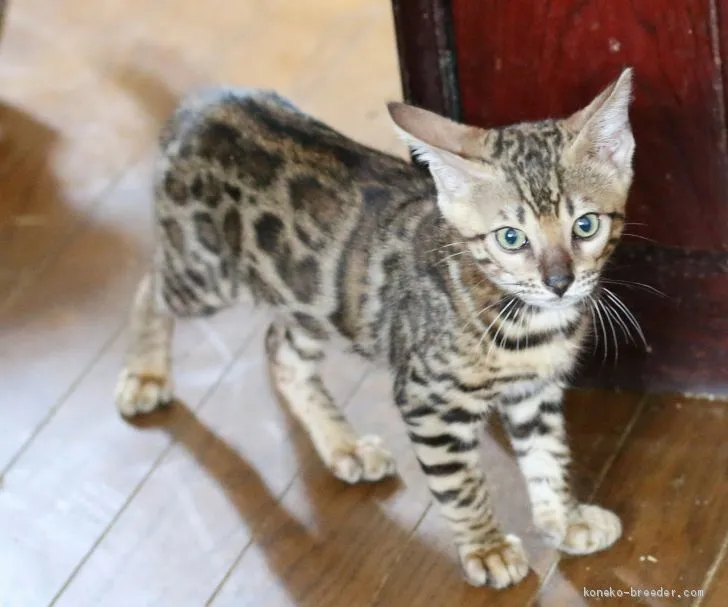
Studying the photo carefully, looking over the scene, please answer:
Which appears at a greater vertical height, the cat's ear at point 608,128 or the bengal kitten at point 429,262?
the cat's ear at point 608,128

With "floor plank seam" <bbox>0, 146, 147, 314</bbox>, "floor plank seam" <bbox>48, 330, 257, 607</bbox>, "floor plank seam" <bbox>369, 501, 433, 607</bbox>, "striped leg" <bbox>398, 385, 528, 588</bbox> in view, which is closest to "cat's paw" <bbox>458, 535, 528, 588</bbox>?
"striped leg" <bbox>398, 385, 528, 588</bbox>

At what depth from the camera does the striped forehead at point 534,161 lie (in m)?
1.42

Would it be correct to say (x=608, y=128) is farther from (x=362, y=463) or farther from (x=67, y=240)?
(x=67, y=240)

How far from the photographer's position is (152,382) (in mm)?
2039

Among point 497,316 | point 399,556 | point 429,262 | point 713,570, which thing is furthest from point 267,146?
point 713,570

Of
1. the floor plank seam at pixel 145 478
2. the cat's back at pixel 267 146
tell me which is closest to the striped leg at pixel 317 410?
the floor plank seam at pixel 145 478

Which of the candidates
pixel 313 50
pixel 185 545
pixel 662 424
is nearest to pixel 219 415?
pixel 185 545

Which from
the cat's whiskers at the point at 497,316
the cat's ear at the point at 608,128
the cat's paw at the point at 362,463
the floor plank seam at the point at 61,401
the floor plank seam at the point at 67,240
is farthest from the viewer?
the floor plank seam at the point at 67,240

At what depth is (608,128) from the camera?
143 cm

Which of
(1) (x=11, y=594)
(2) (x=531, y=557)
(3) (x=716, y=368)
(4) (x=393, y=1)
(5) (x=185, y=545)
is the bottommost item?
(1) (x=11, y=594)

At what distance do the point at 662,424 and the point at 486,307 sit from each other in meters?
0.54

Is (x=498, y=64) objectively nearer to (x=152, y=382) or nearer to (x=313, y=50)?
(x=152, y=382)

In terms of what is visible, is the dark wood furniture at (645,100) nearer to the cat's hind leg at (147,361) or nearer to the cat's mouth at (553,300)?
the cat's mouth at (553,300)

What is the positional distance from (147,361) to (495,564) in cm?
77
